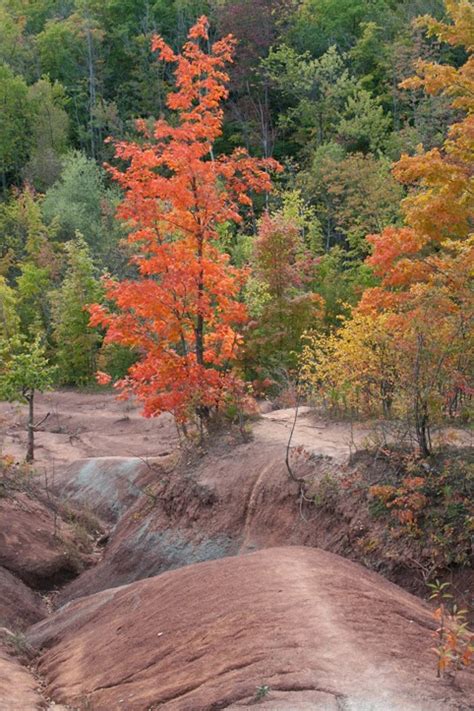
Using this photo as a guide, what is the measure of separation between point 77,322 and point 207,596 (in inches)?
1291

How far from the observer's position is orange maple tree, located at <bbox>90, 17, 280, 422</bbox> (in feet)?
55.0

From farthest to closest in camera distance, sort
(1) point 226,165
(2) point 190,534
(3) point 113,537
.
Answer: (3) point 113,537 → (1) point 226,165 → (2) point 190,534

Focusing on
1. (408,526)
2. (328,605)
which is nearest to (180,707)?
(328,605)

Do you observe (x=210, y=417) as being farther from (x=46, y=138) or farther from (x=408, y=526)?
(x=46, y=138)

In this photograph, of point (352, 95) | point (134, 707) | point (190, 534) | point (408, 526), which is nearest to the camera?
point (134, 707)

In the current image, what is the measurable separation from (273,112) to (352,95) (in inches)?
276

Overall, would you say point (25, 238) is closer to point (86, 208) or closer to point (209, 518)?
point (86, 208)

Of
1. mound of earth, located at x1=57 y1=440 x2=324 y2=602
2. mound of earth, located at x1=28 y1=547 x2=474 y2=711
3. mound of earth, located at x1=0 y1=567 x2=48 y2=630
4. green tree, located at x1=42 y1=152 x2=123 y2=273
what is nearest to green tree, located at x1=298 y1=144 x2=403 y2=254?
green tree, located at x1=42 y1=152 x2=123 y2=273

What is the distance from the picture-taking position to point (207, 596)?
9484mm

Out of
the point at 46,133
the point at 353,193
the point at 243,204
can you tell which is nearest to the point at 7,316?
the point at 243,204

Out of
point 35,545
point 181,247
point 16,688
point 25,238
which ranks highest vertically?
point 25,238

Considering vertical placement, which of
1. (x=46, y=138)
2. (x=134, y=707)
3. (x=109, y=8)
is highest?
(x=109, y=8)

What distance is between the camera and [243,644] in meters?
7.74

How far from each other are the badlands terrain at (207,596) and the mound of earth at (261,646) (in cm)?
2
